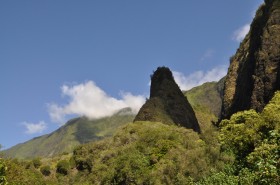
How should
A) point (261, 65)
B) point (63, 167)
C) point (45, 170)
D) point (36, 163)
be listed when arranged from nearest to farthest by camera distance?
point (261, 65)
point (63, 167)
point (45, 170)
point (36, 163)

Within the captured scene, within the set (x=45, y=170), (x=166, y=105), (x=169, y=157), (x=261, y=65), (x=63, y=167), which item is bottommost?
(x=169, y=157)

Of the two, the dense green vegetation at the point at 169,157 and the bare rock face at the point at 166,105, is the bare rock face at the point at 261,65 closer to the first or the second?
Answer: the bare rock face at the point at 166,105

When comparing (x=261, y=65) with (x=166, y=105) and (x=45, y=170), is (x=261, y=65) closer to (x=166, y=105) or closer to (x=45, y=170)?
(x=166, y=105)

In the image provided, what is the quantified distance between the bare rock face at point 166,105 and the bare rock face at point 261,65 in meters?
13.8

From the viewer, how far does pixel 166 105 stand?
416 ft

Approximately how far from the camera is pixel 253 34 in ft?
384

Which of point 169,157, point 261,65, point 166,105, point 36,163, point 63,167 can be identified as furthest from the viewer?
point 166,105

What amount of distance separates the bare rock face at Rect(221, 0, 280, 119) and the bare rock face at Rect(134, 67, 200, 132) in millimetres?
13839

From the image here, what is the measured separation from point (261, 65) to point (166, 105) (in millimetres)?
35221

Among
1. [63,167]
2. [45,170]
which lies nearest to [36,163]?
[45,170]

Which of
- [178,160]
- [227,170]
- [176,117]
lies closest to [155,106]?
[176,117]

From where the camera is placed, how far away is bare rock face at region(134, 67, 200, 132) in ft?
399

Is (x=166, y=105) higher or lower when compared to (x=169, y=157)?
higher

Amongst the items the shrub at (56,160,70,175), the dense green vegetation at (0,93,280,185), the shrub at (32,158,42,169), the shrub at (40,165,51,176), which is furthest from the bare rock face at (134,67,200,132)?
the shrub at (32,158,42,169)
